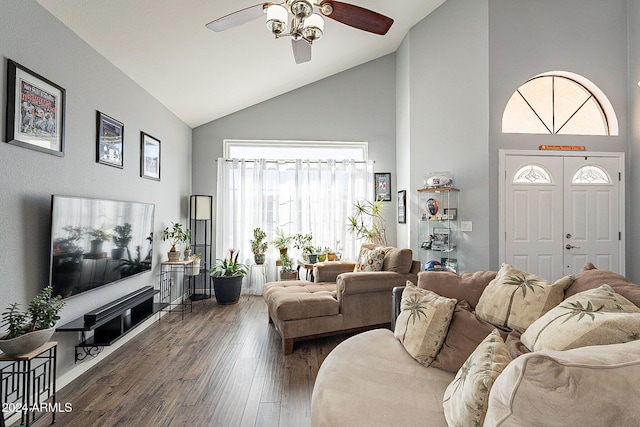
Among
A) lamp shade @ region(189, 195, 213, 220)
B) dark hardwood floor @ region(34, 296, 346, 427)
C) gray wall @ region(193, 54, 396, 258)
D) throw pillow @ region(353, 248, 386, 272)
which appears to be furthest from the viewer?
gray wall @ region(193, 54, 396, 258)

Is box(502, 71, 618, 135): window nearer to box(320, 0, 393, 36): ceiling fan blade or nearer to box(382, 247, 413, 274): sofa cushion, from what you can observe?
box(382, 247, 413, 274): sofa cushion

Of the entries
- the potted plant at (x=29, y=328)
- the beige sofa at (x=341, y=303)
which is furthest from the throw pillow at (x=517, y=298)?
the potted plant at (x=29, y=328)

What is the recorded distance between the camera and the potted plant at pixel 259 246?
5.04 meters

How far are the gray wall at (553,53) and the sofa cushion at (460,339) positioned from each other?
2455 mm

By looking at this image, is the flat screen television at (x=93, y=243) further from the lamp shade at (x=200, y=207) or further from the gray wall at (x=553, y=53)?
the gray wall at (x=553, y=53)

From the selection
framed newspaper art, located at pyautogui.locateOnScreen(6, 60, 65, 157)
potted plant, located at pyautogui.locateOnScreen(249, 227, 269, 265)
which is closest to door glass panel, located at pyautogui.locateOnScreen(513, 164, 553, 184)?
potted plant, located at pyautogui.locateOnScreen(249, 227, 269, 265)

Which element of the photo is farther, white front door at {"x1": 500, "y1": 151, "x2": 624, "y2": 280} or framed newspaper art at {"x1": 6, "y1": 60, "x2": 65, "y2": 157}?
white front door at {"x1": 500, "y1": 151, "x2": 624, "y2": 280}

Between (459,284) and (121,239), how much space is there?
290 centimetres

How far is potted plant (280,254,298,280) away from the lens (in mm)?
5035

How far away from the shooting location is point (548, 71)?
13.1 ft

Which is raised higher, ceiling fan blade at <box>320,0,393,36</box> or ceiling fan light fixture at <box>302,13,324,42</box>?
ceiling fan blade at <box>320,0,393,36</box>

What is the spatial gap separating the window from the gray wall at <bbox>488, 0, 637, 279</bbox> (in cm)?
9

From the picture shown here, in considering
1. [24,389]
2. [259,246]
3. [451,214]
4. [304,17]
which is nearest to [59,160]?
[24,389]

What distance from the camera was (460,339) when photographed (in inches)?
66.1
